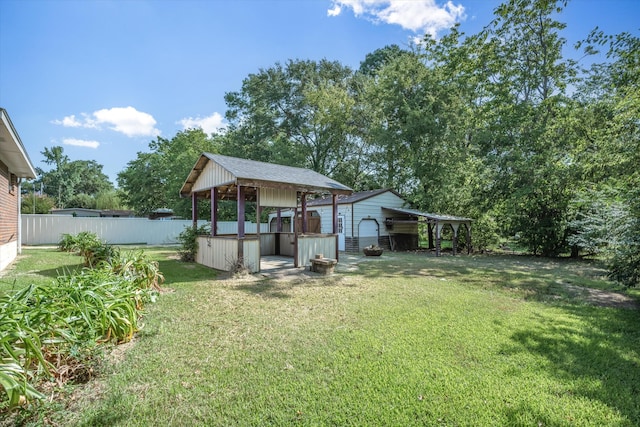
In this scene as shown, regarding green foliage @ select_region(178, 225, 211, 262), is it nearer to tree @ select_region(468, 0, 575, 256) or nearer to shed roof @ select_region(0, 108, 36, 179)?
shed roof @ select_region(0, 108, 36, 179)

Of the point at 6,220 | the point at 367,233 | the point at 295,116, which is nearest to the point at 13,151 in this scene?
the point at 6,220

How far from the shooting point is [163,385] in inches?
110

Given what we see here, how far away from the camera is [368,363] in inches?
129

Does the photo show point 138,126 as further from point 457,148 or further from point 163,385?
point 163,385

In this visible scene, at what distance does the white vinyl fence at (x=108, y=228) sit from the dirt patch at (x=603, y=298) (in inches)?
566

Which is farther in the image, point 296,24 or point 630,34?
point 296,24

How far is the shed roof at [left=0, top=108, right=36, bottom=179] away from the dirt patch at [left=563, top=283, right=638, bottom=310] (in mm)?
12532

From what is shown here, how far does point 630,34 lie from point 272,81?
24212mm

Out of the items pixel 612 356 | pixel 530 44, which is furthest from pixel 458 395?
pixel 530 44

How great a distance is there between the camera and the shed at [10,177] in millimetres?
6707

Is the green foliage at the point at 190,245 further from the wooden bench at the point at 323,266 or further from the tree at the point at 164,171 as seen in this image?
the tree at the point at 164,171

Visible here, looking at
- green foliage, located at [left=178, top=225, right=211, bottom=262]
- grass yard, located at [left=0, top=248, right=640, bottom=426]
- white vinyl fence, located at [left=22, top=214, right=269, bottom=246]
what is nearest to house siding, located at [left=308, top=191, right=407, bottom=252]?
white vinyl fence, located at [left=22, top=214, right=269, bottom=246]

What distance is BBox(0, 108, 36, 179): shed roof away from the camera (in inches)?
242

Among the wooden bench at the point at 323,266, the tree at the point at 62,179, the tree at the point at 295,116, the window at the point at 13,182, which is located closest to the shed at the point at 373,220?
the wooden bench at the point at 323,266
